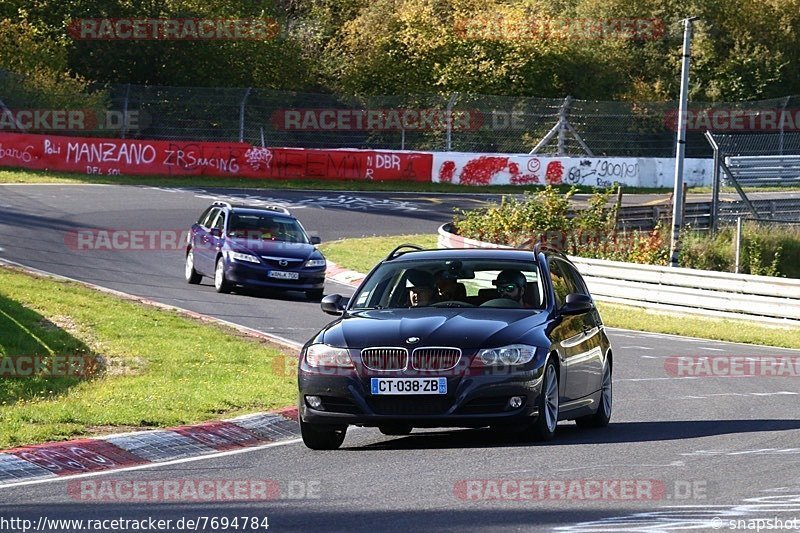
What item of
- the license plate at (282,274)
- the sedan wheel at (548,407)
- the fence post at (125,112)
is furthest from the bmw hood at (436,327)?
the fence post at (125,112)

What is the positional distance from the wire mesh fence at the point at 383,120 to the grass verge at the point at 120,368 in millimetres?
24298

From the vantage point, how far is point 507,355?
1026 centimetres

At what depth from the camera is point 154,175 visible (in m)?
45.5

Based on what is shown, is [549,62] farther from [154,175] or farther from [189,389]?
[189,389]

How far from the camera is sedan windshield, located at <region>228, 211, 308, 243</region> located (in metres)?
25.3

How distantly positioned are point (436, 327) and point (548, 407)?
1050 millimetres

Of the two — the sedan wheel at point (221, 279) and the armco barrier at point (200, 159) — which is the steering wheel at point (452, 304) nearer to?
the sedan wheel at point (221, 279)

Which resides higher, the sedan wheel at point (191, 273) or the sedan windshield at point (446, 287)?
the sedan windshield at point (446, 287)

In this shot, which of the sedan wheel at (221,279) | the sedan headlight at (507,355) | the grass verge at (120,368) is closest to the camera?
Result: the sedan headlight at (507,355)

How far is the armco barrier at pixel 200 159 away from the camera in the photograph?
44.0 m

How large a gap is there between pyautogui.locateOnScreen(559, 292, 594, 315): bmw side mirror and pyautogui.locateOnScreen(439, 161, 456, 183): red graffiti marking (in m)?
39.3

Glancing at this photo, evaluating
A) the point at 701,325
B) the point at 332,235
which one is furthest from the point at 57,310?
the point at 332,235

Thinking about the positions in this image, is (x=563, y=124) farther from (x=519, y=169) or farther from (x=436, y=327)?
(x=436, y=327)

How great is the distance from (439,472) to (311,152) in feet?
131
